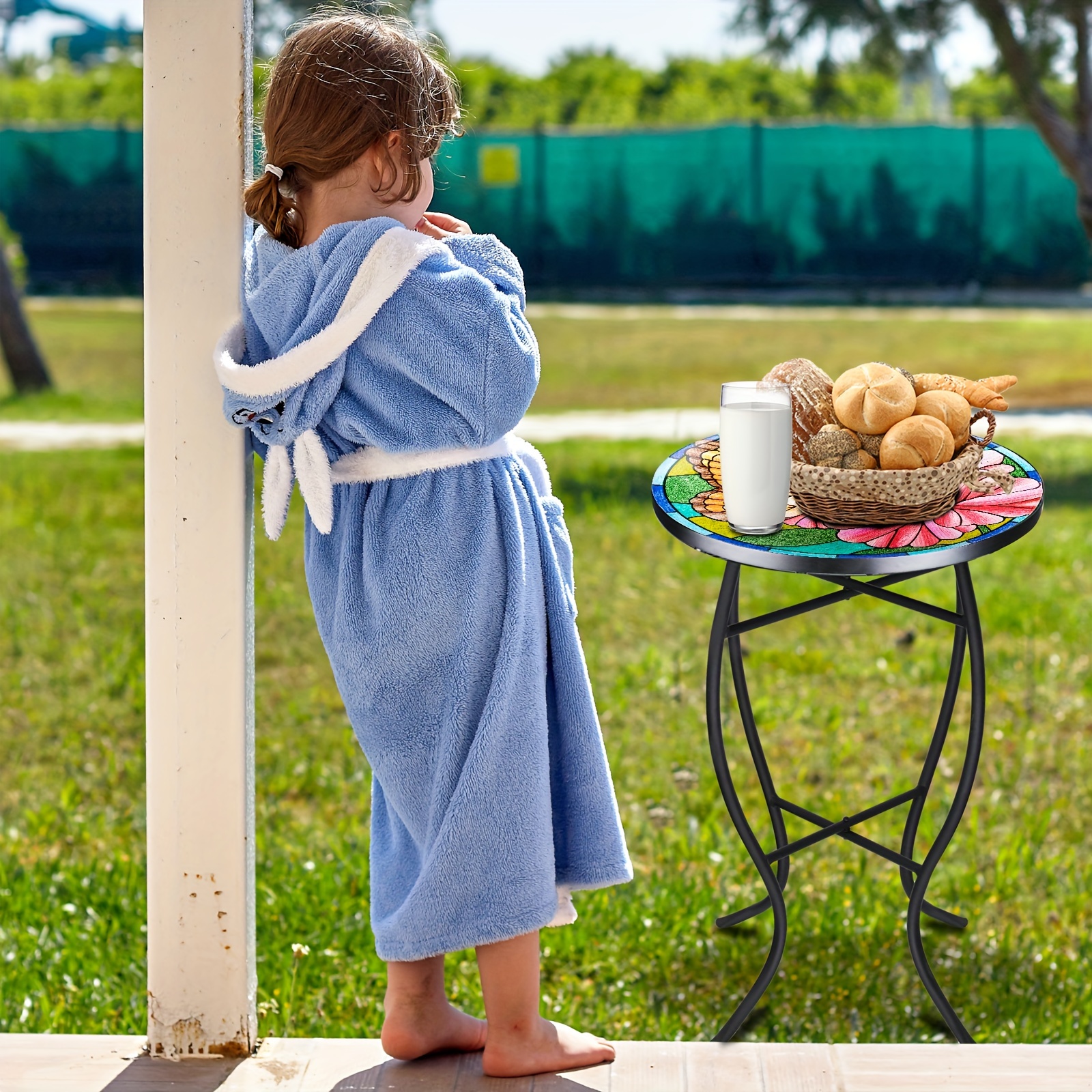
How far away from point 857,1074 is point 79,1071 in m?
1.06

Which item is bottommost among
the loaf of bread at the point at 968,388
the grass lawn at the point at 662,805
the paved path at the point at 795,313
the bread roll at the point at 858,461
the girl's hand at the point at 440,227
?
the grass lawn at the point at 662,805

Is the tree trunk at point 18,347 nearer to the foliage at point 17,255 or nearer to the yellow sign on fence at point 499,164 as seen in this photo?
the foliage at point 17,255

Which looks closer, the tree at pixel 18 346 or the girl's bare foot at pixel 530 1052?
the girl's bare foot at pixel 530 1052

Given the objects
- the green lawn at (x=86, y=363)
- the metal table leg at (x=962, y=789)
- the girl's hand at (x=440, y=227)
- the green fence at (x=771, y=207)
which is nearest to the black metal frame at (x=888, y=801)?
the metal table leg at (x=962, y=789)

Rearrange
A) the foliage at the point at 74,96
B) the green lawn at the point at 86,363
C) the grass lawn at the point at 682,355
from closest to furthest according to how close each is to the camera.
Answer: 1. the green lawn at the point at 86,363
2. the grass lawn at the point at 682,355
3. the foliage at the point at 74,96

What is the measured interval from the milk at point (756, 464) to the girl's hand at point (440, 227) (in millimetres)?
420

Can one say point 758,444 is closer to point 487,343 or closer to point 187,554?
point 487,343

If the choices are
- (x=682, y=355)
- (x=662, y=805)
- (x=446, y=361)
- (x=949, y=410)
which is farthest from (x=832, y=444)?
(x=682, y=355)

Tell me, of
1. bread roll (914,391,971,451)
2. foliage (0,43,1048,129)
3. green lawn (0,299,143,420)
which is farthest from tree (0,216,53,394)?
foliage (0,43,1048,129)

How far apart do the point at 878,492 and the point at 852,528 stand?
0.26ft

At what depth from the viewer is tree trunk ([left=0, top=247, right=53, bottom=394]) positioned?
9.37m

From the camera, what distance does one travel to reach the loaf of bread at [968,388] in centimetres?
189

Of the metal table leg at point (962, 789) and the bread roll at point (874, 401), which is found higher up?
the bread roll at point (874, 401)

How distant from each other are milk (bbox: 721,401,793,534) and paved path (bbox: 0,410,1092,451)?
537cm
